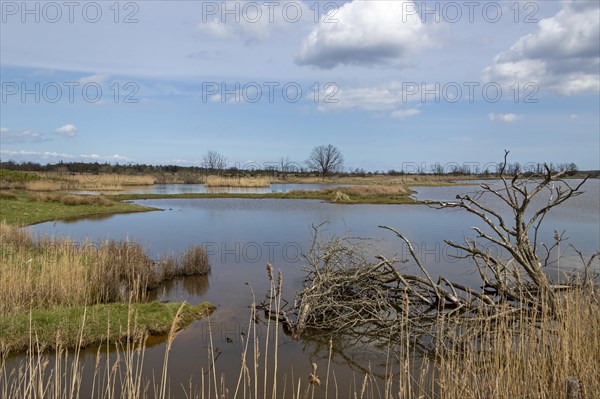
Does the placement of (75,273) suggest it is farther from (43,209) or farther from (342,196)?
(342,196)

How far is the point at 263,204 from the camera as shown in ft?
123

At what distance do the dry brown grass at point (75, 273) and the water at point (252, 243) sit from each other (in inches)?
24.1

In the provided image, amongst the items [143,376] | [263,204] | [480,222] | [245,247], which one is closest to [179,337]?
[143,376]

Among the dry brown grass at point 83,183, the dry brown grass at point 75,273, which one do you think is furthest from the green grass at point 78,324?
the dry brown grass at point 83,183

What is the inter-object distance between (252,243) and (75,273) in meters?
9.39

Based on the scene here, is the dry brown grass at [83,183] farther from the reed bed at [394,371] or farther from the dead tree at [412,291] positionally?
the reed bed at [394,371]

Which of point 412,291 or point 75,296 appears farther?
point 75,296

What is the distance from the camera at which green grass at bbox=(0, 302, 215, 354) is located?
726cm

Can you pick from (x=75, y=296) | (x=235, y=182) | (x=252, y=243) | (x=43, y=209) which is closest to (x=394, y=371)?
(x=75, y=296)

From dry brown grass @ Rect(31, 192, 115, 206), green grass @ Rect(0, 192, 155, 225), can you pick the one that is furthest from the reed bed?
dry brown grass @ Rect(31, 192, 115, 206)

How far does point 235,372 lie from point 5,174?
50.5 metres

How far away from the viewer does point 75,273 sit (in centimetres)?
947

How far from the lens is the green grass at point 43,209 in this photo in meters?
24.1

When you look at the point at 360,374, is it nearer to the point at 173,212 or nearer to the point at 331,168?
the point at 173,212
